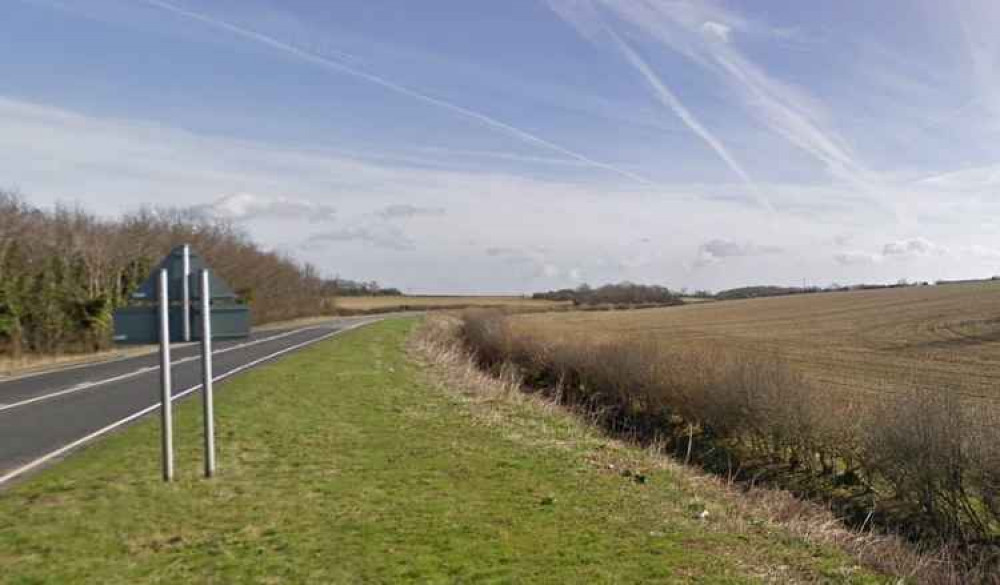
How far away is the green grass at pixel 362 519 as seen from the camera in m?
5.25

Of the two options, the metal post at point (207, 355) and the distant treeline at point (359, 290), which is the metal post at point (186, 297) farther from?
the distant treeline at point (359, 290)

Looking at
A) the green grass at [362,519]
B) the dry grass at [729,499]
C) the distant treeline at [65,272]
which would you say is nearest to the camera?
the green grass at [362,519]

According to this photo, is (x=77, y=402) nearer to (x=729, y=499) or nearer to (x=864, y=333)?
(x=729, y=499)

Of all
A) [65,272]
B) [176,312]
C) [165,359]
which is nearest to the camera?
[165,359]

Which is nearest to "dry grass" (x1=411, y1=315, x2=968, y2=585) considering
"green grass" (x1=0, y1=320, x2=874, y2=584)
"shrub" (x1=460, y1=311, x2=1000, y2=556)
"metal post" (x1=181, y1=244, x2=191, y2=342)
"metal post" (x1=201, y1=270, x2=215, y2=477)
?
"green grass" (x1=0, y1=320, x2=874, y2=584)

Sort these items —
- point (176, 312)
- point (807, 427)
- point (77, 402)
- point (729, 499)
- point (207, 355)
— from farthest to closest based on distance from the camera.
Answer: point (807, 427)
point (77, 402)
point (729, 499)
point (207, 355)
point (176, 312)

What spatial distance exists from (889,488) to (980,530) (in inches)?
79.6

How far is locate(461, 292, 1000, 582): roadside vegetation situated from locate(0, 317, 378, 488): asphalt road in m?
10.8

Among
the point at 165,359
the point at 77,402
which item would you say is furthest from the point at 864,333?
the point at 165,359

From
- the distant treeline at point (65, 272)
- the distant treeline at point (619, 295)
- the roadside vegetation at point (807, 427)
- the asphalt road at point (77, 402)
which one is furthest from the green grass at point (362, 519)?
the distant treeline at point (619, 295)

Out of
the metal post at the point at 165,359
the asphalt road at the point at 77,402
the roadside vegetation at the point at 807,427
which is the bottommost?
the roadside vegetation at the point at 807,427

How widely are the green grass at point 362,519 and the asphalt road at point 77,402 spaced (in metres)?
0.70

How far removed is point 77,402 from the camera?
13.6 m

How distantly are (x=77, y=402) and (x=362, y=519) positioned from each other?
10065mm
